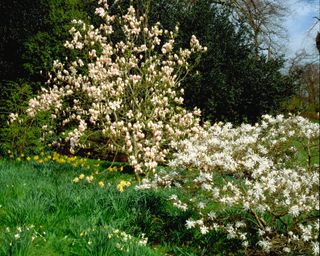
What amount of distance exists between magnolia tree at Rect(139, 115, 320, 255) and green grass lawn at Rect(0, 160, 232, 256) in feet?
1.56

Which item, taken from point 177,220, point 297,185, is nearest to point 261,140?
point 297,185

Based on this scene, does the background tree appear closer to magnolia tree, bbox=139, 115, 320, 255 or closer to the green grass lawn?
the green grass lawn

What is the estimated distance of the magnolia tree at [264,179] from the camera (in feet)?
15.6

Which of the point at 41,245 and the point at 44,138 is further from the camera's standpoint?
the point at 44,138

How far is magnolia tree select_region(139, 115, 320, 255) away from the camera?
15.6ft

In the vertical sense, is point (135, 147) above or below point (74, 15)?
below

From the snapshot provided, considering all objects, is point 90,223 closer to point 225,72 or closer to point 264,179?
point 264,179

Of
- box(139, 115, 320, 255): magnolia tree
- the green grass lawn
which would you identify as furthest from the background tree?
box(139, 115, 320, 255): magnolia tree

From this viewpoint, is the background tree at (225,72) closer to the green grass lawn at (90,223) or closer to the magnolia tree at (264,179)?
the green grass lawn at (90,223)

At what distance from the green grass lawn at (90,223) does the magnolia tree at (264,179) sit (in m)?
0.48

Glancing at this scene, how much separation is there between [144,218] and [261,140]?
68.0 inches

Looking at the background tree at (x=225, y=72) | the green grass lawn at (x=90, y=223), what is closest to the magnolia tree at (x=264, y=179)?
the green grass lawn at (x=90, y=223)

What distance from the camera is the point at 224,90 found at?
14383mm

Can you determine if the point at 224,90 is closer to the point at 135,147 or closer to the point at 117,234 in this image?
the point at 135,147
